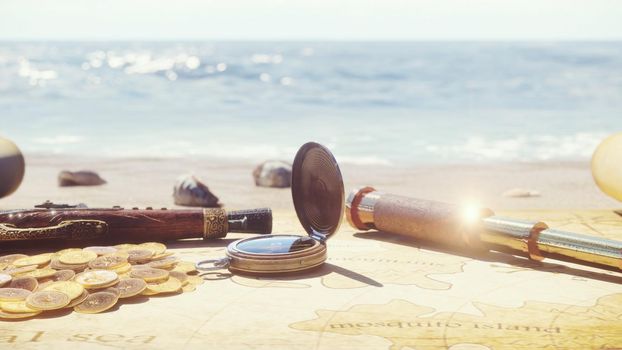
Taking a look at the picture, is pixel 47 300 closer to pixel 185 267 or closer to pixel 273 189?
pixel 185 267

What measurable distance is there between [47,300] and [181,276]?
70 centimetres

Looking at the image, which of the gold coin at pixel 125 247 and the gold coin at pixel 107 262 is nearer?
the gold coin at pixel 107 262

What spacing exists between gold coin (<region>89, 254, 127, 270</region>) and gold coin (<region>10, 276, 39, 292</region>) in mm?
312

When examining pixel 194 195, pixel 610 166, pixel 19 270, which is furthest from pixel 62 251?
pixel 610 166

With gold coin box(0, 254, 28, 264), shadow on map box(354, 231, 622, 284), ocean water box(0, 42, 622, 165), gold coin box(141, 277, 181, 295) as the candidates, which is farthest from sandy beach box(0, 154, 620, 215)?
gold coin box(141, 277, 181, 295)

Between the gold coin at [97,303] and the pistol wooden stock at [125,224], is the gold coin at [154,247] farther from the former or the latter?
the gold coin at [97,303]

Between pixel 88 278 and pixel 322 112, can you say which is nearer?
pixel 88 278

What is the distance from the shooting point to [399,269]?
3979 mm

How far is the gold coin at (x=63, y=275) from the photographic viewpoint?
12.0 ft

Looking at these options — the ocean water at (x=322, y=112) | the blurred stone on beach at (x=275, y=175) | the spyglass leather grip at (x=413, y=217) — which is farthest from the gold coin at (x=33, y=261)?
the ocean water at (x=322, y=112)

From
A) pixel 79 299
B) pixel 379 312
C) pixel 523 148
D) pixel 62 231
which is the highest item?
pixel 523 148

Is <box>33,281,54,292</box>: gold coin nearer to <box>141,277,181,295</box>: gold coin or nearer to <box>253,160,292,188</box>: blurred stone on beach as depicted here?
<box>141,277,181,295</box>: gold coin

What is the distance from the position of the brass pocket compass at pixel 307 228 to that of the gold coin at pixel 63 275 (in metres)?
0.65

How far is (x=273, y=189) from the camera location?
841cm
